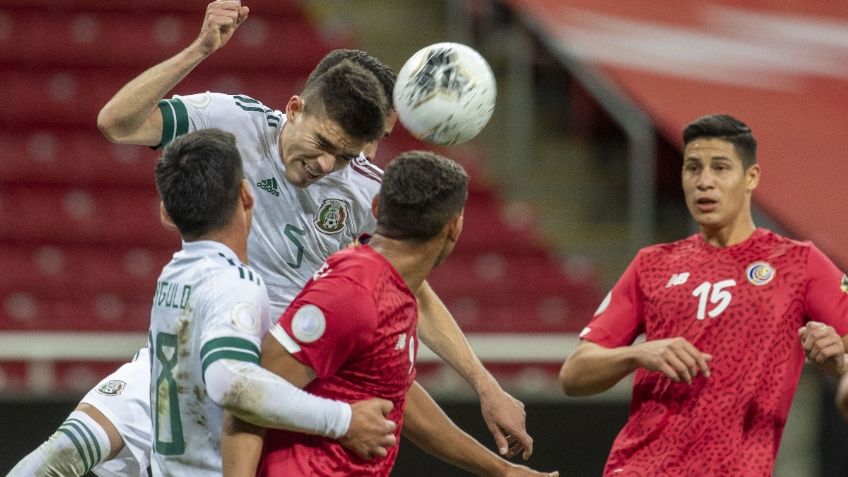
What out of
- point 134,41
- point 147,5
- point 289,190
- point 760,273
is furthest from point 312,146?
point 147,5

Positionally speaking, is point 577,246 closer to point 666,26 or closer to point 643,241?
point 643,241

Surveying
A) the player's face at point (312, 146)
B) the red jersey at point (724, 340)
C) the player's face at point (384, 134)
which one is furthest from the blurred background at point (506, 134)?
the player's face at point (312, 146)

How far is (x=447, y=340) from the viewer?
4246 millimetres

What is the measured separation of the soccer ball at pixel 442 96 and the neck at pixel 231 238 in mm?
760

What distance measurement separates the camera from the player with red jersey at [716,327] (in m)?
4.10

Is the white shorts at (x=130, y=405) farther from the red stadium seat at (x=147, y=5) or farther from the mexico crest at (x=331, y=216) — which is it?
the red stadium seat at (x=147, y=5)

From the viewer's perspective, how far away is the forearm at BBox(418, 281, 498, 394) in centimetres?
415

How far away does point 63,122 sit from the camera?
9867 millimetres

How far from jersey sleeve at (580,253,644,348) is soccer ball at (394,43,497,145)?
727mm

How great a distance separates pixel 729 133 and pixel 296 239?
4.62 feet

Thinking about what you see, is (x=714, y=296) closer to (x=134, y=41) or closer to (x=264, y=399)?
(x=264, y=399)

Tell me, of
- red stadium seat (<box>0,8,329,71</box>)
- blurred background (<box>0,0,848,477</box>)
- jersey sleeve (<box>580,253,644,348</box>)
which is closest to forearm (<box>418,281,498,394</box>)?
jersey sleeve (<box>580,253,644,348</box>)

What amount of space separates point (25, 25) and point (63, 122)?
2.66 feet

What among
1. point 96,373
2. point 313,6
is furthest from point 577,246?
point 96,373
